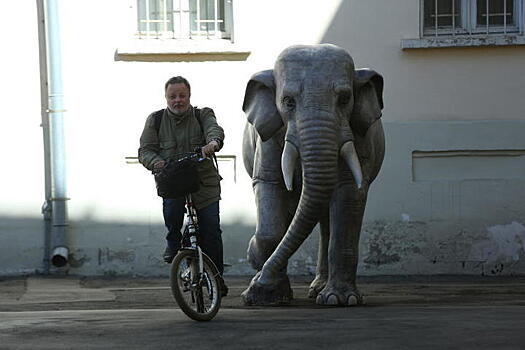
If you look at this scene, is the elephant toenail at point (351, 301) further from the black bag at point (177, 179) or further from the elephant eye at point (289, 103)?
the black bag at point (177, 179)

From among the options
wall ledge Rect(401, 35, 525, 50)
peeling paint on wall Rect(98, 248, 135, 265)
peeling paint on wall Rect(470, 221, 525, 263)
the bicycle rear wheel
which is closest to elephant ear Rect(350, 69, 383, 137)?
the bicycle rear wheel

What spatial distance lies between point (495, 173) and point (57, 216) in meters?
4.70

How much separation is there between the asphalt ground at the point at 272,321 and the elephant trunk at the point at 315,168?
66 cm

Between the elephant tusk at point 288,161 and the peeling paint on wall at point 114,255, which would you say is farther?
the peeling paint on wall at point 114,255

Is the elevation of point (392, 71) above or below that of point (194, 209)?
above

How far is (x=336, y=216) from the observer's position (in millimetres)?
11039

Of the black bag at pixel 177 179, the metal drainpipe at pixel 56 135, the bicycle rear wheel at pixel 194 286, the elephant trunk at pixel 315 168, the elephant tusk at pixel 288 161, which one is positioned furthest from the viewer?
the metal drainpipe at pixel 56 135

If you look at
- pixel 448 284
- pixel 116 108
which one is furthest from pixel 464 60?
pixel 116 108

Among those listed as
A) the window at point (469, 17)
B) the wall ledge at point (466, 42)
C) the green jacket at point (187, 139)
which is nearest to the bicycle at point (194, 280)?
the green jacket at point (187, 139)

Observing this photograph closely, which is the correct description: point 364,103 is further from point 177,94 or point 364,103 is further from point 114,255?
point 114,255

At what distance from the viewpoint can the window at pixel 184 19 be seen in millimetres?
15227

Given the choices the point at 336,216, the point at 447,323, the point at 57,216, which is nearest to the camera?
the point at 447,323

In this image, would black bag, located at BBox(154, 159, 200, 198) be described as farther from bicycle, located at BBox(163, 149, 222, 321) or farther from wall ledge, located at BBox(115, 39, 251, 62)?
wall ledge, located at BBox(115, 39, 251, 62)

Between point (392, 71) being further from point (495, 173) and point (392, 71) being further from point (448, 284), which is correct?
point (448, 284)
